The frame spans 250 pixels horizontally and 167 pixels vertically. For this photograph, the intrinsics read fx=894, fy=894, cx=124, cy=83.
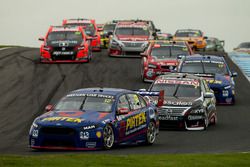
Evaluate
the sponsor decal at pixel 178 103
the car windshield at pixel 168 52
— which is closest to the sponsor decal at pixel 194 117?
the sponsor decal at pixel 178 103

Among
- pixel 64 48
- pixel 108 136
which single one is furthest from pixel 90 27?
pixel 108 136

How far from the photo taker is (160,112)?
21.3m

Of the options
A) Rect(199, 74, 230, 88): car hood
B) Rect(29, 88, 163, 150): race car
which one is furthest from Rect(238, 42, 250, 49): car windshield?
Rect(29, 88, 163, 150): race car

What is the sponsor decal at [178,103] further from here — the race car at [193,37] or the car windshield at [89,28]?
the race car at [193,37]

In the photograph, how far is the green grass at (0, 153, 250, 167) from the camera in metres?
13.0

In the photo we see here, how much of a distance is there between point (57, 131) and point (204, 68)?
523 inches

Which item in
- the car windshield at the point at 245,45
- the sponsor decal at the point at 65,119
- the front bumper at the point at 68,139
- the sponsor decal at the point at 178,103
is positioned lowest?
the car windshield at the point at 245,45

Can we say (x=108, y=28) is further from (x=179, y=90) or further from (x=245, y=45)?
(x=179, y=90)

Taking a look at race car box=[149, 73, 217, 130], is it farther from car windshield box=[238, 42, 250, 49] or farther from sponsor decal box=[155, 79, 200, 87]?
car windshield box=[238, 42, 250, 49]

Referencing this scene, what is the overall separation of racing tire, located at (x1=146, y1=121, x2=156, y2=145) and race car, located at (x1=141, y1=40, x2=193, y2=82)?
1252 centimetres

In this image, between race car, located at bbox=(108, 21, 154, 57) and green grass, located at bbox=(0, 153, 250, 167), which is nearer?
green grass, located at bbox=(0, 153, 250, 167)

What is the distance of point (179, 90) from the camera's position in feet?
74.5

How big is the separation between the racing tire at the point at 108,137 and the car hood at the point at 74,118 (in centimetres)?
17

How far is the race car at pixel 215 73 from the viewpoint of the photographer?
2719 centimetres
